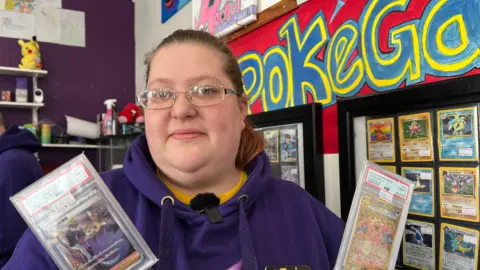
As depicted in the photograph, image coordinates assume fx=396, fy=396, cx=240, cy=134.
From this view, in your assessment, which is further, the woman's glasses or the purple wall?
the purple wall

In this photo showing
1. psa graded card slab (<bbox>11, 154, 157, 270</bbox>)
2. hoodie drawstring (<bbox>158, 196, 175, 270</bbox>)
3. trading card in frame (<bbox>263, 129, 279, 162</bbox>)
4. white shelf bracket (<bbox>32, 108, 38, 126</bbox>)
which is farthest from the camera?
white shelf bracket (<bbox>32, 108, 38, 126</bbox>)

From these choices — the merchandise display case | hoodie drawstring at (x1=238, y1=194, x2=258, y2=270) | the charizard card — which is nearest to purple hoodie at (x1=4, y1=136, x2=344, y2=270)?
hoodie drawstring at (x1=238, y1=194, x2=258, y2=270)

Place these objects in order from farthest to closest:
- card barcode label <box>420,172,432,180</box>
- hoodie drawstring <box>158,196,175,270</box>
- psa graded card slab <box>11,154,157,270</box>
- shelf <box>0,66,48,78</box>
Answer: shelf <box>0,66,48,78</box> → card barcode label <box>420,172,432,180</box> → hoodie drawstring <box>158,196,175,270</box> → psa graded card slab <box>11,154,157,270</box>

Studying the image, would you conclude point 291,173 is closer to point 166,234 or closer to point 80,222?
point 166,234

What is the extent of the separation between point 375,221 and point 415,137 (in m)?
0.33

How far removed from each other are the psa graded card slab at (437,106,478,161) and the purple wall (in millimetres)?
2869

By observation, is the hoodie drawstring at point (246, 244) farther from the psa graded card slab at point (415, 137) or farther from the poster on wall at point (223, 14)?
the poster on wall at point (223, 14)

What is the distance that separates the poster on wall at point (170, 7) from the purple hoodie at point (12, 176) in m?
1.26

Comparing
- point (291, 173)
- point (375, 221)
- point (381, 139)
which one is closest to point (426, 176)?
point (381, 139)

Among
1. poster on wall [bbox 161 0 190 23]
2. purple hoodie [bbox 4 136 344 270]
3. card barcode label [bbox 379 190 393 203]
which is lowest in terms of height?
purple hoodie [bbox 4 136 344 270]

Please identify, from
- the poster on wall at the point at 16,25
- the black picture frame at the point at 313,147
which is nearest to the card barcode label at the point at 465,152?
the black picture frame at the point at 313,147

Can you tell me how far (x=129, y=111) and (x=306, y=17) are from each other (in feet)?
5.78

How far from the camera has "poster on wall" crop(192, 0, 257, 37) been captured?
1654 millimetres

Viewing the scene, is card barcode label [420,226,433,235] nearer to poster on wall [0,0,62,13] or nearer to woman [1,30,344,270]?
woman [1,30,344,270]
